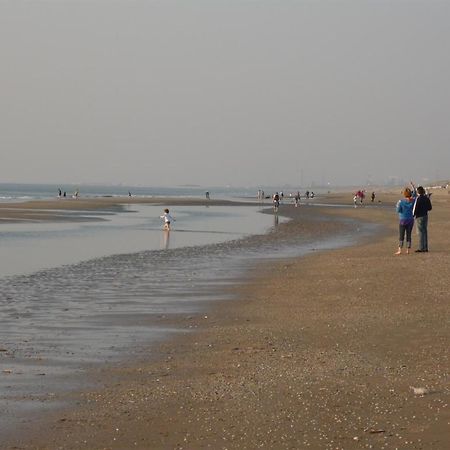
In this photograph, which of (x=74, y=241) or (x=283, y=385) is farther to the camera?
(x=74, y=241)

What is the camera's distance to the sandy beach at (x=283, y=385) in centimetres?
618

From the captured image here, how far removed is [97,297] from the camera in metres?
15.2

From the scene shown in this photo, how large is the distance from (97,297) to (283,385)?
26.7ft

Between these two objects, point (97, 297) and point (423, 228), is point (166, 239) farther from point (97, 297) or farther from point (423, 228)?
point (97, 297)

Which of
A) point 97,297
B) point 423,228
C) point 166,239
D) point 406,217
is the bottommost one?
point 166,239

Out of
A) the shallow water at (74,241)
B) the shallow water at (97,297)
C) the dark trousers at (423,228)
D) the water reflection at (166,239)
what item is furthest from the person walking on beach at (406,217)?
the shallow water at (74,241)

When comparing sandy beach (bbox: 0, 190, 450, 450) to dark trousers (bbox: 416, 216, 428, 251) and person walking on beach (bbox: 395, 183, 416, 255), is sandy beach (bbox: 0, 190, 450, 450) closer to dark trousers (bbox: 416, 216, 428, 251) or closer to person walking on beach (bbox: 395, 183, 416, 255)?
dark trousers (bbox: 416, 216, 428, 251)

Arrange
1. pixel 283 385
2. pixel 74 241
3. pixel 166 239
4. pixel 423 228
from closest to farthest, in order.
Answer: pixel 283 385
pixel 423 228
pixel 74 241
pixel 166 239

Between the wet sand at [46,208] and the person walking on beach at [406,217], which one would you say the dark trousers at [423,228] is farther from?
the wet sand at [46,208]

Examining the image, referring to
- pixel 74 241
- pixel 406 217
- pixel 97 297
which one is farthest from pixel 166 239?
pixel 97 297

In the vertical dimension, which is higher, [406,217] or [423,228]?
[406,217]

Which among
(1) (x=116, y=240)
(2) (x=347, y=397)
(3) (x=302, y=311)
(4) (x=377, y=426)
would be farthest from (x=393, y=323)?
(1) (x=116, y=240)

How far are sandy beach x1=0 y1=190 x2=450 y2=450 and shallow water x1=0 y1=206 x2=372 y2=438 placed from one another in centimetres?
56

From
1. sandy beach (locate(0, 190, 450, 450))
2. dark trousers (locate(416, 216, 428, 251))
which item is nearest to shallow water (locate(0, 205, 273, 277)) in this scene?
dark trousers (locate(416, 216, 428, 251))
